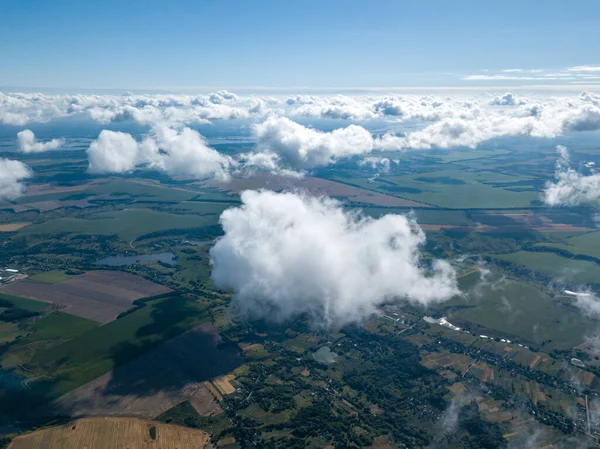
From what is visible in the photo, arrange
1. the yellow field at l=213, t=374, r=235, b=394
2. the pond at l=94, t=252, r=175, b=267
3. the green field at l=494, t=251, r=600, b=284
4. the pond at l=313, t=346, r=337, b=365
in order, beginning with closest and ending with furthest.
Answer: the yellow field at l=213, t=374, r=235, b=394
the pond at l=313, t=346, r=337, b=365
the green field at l=494, t=251, r=600, b=284
the pond at l=94, t=252, r=175, b=267

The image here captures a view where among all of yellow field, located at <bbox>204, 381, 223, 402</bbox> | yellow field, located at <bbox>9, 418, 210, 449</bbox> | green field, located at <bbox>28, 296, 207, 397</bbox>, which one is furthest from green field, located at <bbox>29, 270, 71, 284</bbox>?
yellow field, located at <bbox>204, 381, 223, 402</bbox>

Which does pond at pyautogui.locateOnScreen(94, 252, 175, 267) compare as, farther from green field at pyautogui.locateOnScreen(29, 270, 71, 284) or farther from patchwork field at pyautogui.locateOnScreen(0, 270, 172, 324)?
green field at pyautogui.locateOnScreen(29, 270, 71, 284)

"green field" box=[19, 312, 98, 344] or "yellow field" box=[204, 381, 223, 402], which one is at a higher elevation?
"green field" box=[19, 312, 98, 344]

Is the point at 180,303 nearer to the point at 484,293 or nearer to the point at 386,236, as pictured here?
the point at 386,236

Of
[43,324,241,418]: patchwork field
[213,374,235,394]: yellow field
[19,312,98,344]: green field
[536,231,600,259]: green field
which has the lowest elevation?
[536,231,600,259]: green field

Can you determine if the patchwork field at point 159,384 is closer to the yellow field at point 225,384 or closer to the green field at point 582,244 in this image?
the yellow field at point 225,384

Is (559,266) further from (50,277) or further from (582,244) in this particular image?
(50,277)
